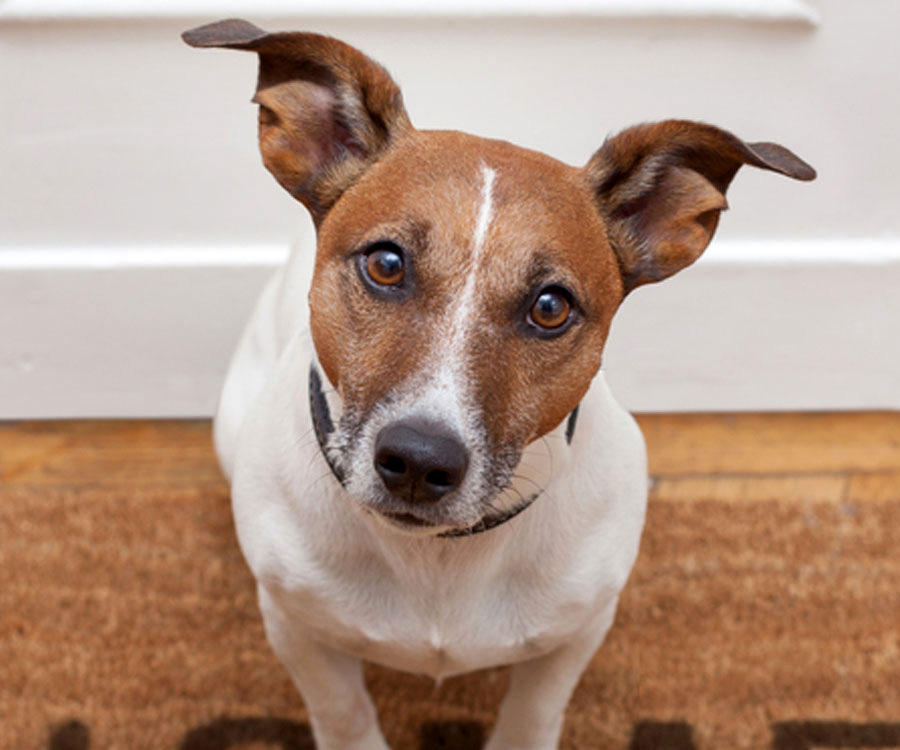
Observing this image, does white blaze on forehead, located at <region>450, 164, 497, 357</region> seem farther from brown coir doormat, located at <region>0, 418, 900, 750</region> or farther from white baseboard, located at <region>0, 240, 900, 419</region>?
white baseboard, located at <region>0, 240, 900, 419</region>

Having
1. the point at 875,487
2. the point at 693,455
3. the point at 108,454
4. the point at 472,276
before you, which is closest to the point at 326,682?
the point at 472,276

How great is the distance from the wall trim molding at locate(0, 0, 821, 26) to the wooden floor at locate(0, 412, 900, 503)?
1.06m

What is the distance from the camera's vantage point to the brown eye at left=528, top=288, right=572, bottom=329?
Result: 1.37 metres

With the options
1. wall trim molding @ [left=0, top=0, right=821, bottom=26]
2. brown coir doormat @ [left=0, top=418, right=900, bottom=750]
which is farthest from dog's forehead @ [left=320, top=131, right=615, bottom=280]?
brown coir doormat @ [left=0, top=418, right=900, bottom=750]

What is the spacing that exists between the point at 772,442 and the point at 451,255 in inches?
67.6

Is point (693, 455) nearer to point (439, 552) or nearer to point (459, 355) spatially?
point (439, 552)

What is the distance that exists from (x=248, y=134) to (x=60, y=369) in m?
0.84

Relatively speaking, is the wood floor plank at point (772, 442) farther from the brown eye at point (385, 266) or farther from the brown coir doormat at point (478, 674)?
the brown eye at point (385, 266)

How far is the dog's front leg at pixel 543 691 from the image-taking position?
180cm

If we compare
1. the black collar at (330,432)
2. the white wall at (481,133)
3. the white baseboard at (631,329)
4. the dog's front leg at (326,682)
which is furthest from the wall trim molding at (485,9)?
the dog's front leg at (326,682)

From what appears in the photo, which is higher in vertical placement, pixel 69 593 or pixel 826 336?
pixel 826 336

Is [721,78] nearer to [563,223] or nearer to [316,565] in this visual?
[563,223]

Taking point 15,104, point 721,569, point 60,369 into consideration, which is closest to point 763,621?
point 721,569

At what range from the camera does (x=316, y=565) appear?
1590mm
